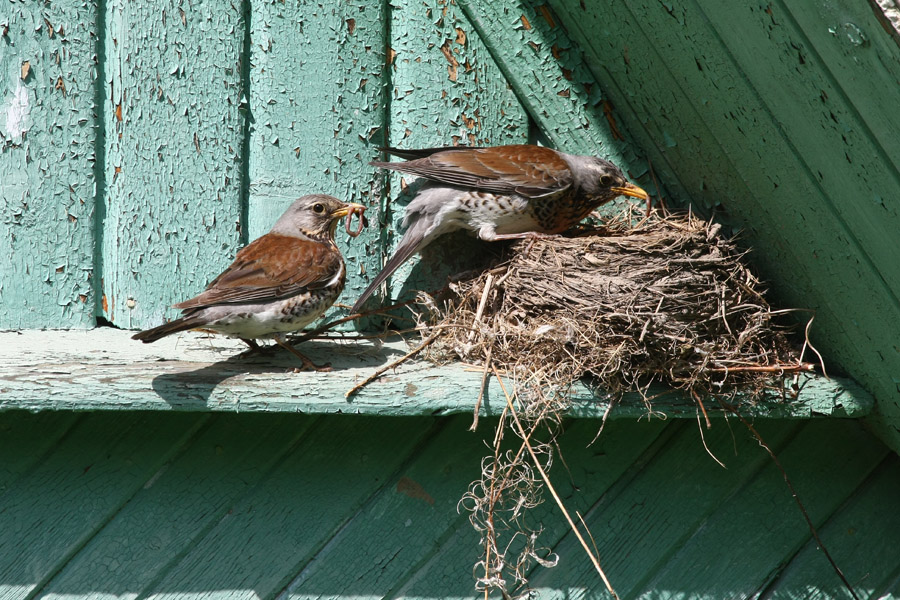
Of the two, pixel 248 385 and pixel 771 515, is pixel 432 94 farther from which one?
pixel 771 515

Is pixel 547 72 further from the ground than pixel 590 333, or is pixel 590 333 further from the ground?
pixel 547 72

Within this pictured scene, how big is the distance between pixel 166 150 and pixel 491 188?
106cm

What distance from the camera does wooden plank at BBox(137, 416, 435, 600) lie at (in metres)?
2.57

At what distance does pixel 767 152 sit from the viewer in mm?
2213

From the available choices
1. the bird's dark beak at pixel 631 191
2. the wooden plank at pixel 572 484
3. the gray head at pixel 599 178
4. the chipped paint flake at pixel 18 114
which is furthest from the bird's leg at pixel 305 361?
the bird's dark beak at pixel 631 191

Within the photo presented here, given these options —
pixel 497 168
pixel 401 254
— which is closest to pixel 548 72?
pixel 497 168

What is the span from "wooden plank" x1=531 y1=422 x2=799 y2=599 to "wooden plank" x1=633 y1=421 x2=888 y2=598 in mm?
33

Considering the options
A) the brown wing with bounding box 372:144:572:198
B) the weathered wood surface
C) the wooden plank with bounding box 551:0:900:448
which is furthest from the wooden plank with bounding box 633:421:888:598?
the brown wing with bounding box 372:144:572:198

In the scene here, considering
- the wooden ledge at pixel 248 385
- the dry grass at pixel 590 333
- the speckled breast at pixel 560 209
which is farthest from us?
the speckled breast at pixel 560 209

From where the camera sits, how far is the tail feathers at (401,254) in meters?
2.67

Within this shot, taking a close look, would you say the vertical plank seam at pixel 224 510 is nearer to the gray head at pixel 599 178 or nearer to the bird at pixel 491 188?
the bird at pixel 491 188

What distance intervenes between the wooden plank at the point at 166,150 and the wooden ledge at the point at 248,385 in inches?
7.7

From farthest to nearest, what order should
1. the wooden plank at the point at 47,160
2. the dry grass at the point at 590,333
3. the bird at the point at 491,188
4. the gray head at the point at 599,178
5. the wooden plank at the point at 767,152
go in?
1. the gray head at the point at 599,178
2. the bird at the point at 491,188
3. the wooden plank at the point at 47,160
4. the dry grass at the point at 590,333
5. the wooden plank at the point at 767,152

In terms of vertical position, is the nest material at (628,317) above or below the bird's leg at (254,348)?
above
